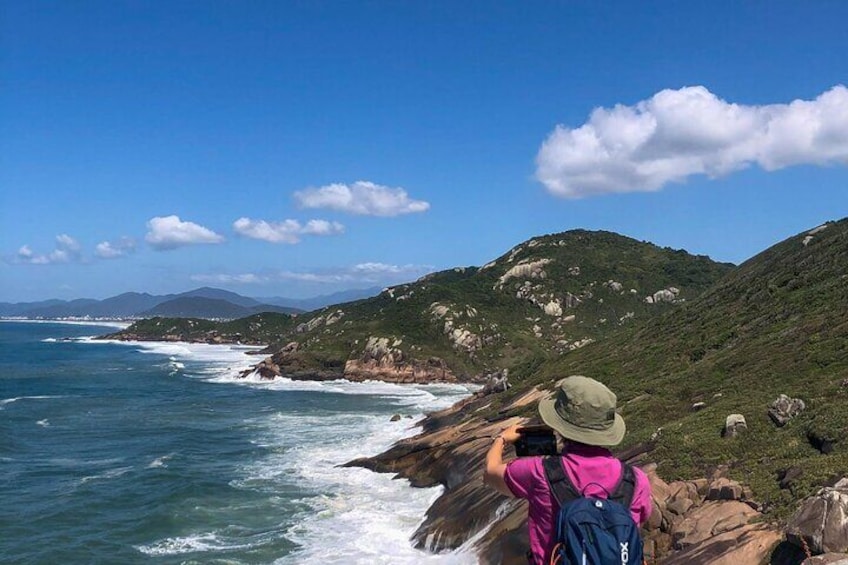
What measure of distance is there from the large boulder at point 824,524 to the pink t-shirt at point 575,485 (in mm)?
7493

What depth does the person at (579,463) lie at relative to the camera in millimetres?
4875

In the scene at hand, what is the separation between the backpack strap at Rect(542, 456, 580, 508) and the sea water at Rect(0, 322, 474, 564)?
18.7 metres

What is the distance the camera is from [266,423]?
61.5 meters

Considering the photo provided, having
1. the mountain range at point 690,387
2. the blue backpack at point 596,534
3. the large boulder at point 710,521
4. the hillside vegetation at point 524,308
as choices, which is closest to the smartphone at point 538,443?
the blue backpack at point 596,534

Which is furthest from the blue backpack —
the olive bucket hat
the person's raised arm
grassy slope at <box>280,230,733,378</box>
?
grassy slope at <box>280,230,733,378</box>

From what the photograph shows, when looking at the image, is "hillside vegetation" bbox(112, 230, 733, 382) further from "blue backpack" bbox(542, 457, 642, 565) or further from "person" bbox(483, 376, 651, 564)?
"blue backpack" bbox(542, 457, 642, 565)

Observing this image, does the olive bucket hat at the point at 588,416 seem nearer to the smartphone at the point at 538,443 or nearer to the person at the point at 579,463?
the person at the point at 579,463

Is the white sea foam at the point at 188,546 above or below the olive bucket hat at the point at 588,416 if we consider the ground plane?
below

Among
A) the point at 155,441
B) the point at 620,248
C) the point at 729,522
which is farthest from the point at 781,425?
the point at 620,248

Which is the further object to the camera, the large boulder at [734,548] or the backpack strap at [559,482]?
the large boulder at [734,548]

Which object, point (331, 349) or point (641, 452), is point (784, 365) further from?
point (331, 349)

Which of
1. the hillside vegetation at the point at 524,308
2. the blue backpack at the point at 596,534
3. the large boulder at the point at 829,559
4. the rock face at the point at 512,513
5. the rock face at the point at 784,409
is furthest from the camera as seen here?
the hillside vegetation at the point at 524,308

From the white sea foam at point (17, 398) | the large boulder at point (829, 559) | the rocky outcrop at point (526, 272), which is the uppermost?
the rocky outcrop at point (526, 272)

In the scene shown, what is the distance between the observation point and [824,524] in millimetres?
10484
